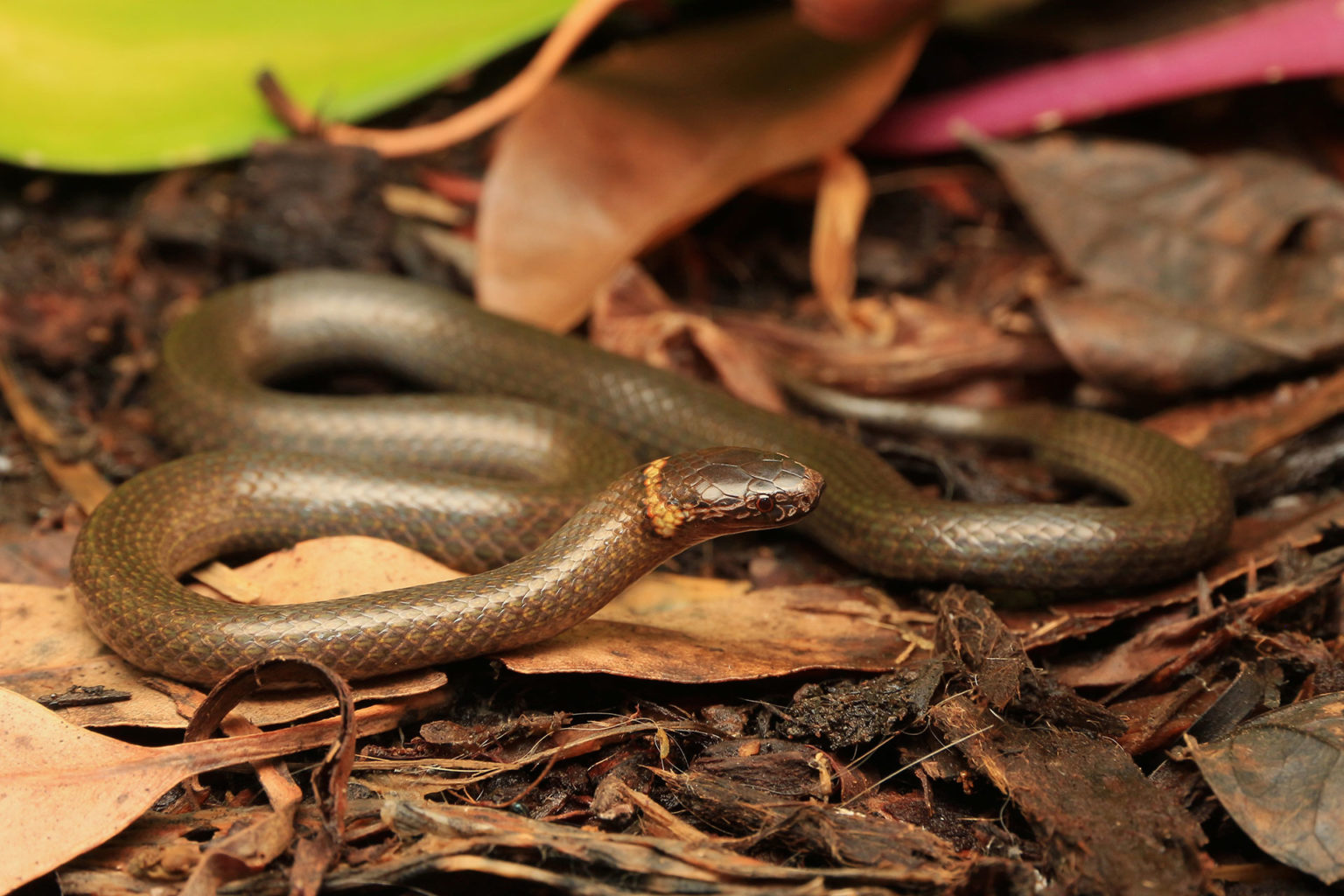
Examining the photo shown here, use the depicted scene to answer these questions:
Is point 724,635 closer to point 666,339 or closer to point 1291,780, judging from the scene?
point 1291,780

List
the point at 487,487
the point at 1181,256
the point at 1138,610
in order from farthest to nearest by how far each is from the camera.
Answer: the point at 1181,256 < the point at 487,487 < the point at 1138,610

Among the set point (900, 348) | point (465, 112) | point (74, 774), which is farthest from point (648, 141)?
point (74, 774)

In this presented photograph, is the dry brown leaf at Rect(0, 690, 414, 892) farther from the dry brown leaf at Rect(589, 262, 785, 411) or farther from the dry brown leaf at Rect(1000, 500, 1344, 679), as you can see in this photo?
the dry brown leaf at Rect(589, 262, 785, 411)

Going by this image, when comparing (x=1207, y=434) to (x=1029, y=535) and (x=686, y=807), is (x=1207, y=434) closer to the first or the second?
(x=1029, y=535)

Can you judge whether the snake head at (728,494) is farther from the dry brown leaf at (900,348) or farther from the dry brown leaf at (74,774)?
the dry brown leaf at (900,348)

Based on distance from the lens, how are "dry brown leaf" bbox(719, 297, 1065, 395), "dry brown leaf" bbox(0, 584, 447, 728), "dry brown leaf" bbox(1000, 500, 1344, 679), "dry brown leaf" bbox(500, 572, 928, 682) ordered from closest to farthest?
1. "dry brown leaf" bbox(0, 584, 447, 728)
2. "dry brown leaf" bbox(500, 572, 928, 682)
3. "dry brown leaf" bbox(1000, 500, 1344, 679)
4. "dry brown leaf" bbox(719, 297, 1065, 395)

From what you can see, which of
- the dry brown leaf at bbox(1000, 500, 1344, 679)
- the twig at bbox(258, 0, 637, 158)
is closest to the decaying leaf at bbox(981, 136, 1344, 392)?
the dry brown leaf at bbox(1000, 500, 1344, 679)
